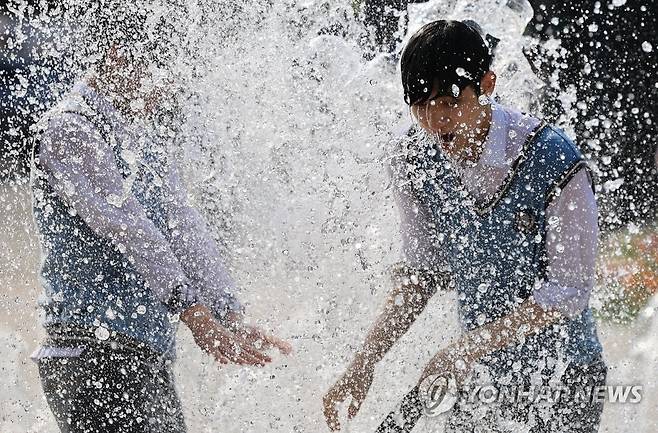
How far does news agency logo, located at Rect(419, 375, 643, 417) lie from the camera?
5.57ft

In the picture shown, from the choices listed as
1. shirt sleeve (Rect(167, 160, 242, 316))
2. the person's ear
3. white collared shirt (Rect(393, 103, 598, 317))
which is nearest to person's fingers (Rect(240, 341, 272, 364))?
shirt sleeve (Rect(167, 160, 242, 316))

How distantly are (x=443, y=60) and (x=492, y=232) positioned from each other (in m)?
0.33

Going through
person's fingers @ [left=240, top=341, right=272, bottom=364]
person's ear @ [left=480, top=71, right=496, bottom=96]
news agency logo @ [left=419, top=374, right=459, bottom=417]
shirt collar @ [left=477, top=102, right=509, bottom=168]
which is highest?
person's ear @ [left=480, top=71, right=496, bottom=96]

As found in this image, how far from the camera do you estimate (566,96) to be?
17.7ft

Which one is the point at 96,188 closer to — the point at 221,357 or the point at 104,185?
Result: the point at 104,185

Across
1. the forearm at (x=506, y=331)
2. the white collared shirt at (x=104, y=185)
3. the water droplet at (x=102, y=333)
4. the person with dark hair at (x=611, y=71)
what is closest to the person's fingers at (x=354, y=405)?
the forearm at (x=506, y=331)

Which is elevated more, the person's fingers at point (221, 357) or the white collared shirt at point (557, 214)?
the white collared shirt at point (557, 214)

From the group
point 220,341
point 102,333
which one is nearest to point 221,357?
point 220,341

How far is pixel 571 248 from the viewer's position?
1.59m

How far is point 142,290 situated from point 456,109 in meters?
0.73

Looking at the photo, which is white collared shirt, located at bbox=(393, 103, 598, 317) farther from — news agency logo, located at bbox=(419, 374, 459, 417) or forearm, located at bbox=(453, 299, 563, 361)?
news agency logo, located at bbox=(419, 374, 459, 417)

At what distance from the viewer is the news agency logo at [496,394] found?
170 cm

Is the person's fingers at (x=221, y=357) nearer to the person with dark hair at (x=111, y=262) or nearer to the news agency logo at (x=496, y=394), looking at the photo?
the person with dark hair at (x=111, y=262)

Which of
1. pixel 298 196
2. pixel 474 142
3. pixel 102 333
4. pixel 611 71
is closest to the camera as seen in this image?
pixel 474 142
